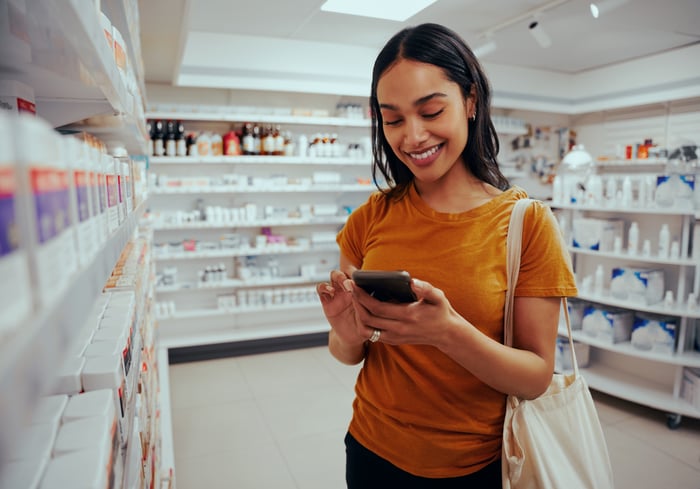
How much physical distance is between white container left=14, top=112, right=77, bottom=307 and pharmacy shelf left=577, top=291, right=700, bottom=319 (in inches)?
145

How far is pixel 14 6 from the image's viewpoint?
2.43 feet

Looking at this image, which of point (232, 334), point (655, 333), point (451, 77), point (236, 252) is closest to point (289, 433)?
point (232, 334)

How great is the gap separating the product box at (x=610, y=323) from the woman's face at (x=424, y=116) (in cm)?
352

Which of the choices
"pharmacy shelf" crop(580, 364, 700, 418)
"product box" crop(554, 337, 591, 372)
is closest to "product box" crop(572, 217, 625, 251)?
"product box" crop(554, 337, 591, 372)

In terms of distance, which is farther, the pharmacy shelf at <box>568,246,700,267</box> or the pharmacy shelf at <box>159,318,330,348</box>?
the pharmacy shelf at <box>159,318,330,348</box>

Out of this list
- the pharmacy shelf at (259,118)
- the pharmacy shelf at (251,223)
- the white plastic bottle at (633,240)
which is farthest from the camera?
the pharmacy shelf at (251,223)

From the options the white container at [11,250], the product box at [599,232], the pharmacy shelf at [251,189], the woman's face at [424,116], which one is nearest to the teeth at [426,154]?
the woman's face at [424,116]

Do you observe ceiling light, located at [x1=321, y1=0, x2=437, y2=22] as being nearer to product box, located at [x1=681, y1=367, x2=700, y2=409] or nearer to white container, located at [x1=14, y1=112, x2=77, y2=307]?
product box, located at [x1=681, y1=367, x2=700, y2=409]

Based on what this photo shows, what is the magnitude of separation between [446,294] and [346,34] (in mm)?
4460

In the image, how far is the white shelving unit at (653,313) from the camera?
12.1ft

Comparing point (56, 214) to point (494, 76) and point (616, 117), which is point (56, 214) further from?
point (616, 117)

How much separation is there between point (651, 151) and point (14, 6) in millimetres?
6006

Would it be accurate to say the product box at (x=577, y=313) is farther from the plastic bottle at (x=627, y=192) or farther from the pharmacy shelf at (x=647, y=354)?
the plastic bottle at (x=627, y=192)

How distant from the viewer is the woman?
3.77 feet
